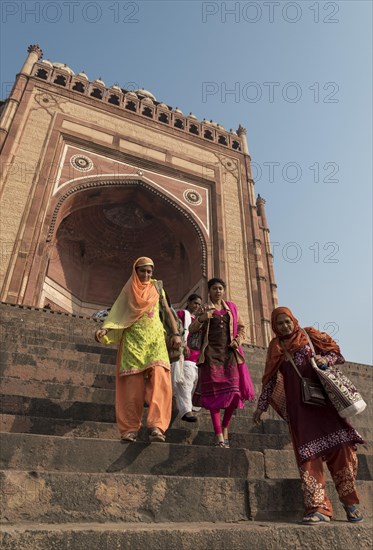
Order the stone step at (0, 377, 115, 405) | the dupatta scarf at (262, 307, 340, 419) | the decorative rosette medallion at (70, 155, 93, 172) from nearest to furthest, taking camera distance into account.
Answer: the dupatta scarf at (262, 307, 340, 419), the stone step at (0, 377, 115, 405), the decorative rosette medallion at (70, 155, 93, 172)

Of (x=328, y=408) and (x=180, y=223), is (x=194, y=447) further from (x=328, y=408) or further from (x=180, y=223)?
(x=180, y=223)

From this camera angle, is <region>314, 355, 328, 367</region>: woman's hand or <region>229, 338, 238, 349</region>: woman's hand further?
<region>229, 338, 238, 349</region>: woman's hand

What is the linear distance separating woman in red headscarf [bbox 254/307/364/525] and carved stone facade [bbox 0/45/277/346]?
7.96 metres

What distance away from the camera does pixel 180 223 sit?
1375 cm

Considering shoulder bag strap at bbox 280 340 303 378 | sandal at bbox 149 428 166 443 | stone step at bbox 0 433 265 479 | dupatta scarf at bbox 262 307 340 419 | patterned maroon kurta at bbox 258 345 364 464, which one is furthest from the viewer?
dupatta scarf at bbox 262 307 340 419

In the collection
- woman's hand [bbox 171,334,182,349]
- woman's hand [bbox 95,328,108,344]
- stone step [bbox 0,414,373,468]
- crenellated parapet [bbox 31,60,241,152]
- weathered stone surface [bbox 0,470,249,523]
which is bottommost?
weathered stone surface [bbox 0,470,249,523]

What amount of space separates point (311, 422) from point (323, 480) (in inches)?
11.9

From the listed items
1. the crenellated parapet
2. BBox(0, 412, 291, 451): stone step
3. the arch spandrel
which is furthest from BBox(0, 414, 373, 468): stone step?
the crenellated parapet

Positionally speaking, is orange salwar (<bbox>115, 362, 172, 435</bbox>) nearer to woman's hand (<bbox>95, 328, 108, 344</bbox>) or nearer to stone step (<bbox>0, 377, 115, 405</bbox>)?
woman's hand (<bbox>95, 328, 108, 344</bbox>)

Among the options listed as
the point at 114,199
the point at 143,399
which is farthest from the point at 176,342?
the point at 114,199

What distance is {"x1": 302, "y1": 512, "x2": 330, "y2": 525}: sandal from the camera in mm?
1890

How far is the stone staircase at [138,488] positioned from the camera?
1.56 m

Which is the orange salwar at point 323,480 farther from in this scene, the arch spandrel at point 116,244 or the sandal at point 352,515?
the arch spandrel at point 116,244

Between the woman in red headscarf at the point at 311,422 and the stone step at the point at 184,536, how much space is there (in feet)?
0.49
